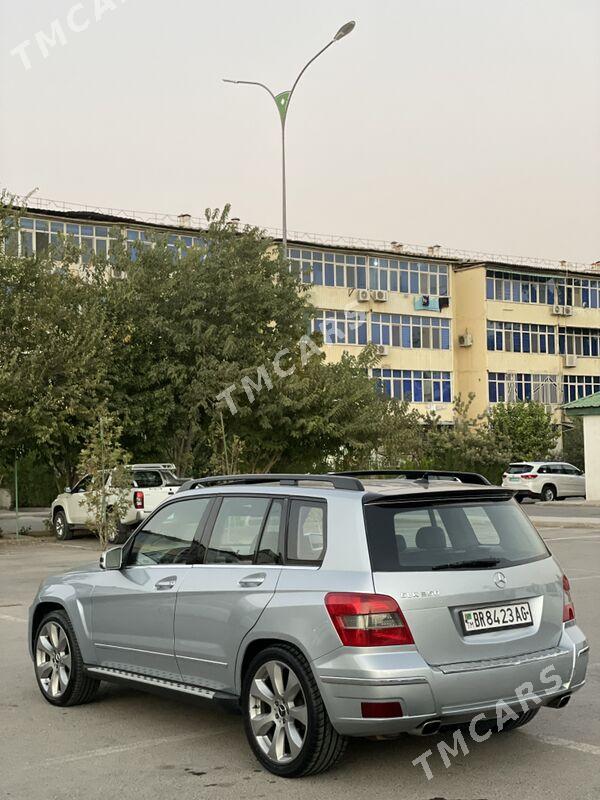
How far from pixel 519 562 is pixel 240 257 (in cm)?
2634

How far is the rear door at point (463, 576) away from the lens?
5680 millimetres

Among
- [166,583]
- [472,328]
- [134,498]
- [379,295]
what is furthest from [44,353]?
[472,328]

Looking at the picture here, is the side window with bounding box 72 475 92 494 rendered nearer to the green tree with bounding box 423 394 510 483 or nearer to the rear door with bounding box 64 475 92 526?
the rear door with bounding box 64 475 92 526

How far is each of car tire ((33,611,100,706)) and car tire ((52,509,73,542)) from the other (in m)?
19.2

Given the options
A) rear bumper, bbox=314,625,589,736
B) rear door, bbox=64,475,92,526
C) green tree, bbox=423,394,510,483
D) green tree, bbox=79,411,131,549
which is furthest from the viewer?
green tree, bbox=423,394,510,483

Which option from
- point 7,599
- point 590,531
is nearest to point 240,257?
point 590,531

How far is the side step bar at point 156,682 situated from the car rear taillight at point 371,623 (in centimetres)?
98

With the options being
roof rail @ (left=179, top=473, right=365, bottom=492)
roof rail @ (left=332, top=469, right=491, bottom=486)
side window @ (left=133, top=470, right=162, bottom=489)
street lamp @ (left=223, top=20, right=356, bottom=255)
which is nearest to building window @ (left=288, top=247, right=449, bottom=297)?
street lamp @ (left=223, top=20, right=356, bottom=255)

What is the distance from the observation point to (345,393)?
106 ft

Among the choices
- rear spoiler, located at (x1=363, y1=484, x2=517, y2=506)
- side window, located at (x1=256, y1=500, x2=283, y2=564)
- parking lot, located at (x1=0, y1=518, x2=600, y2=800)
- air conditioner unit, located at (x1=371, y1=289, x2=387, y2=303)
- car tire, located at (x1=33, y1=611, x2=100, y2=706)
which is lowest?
parking lot, located at (x1=0, y1=518, x2=600, y2=800)

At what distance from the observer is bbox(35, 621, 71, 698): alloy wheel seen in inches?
307

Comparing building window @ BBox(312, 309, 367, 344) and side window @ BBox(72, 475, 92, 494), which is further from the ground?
building window @ BBox(312, 309, 367, 344)

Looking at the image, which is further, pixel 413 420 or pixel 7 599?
pixel 413 420

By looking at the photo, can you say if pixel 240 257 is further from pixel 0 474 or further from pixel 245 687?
pixel 245 687
